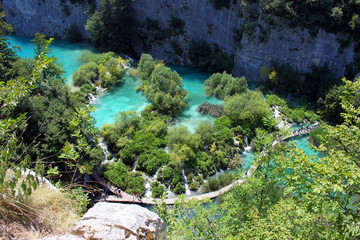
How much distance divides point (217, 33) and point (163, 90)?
42.9 ft

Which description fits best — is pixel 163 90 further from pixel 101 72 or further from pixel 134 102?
pixel 101 72

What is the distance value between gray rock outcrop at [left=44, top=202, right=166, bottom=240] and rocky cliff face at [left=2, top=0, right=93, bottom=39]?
44128mm

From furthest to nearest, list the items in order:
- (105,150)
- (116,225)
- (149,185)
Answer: (105,150) < (149,185) < (116,225)

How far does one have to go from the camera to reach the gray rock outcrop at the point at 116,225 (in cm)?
486

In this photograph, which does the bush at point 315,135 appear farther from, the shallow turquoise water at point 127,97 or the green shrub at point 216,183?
the green shrub at point 216,183

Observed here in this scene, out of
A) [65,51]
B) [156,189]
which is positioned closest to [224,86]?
[156,189]

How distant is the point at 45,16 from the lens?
4469 centimetres

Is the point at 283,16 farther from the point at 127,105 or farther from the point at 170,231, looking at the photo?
the point at 170,231

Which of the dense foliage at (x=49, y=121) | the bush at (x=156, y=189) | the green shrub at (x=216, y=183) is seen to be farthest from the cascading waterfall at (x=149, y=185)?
the dense foliage at (x=49, y=121)

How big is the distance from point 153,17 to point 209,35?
902 centimetres

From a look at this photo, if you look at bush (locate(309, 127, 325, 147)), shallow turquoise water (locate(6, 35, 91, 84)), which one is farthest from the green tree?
shallow turquoise water (locate(6, 35, 91, 84))

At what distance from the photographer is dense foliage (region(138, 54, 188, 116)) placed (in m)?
26.0

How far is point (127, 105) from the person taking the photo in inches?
1105

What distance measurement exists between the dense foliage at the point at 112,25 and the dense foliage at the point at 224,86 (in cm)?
1585
